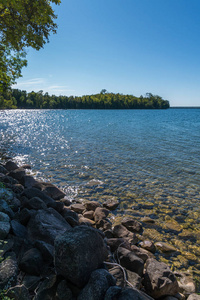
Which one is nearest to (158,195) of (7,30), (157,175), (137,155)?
(157,175)

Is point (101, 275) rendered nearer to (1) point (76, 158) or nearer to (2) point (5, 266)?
(2) point (5, 266)

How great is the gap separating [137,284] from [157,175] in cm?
1035

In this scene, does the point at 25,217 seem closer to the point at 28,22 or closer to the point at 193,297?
the point at 193,297

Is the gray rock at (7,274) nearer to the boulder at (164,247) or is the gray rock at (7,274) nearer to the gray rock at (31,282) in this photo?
the gray rock at (31,282)

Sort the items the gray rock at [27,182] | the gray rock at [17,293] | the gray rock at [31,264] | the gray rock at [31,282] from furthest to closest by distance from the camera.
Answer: the gray rock at [27,182], the gray rock at [31,264], the gray rock at [31,282], the gray rock at [17,293]

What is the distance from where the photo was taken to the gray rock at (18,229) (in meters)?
5.61

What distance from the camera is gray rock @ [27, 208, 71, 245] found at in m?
5.61

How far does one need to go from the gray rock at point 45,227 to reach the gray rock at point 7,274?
1.62 m

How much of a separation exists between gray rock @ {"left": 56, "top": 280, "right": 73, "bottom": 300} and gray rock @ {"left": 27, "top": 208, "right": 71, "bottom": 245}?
5.34ft

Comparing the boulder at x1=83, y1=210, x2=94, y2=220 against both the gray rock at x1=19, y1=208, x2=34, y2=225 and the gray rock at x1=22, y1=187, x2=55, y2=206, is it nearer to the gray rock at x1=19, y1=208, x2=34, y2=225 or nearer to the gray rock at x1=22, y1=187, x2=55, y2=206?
the gray rock at x1=22, y1=187, x2=55, y2=206

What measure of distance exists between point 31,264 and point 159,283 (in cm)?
330

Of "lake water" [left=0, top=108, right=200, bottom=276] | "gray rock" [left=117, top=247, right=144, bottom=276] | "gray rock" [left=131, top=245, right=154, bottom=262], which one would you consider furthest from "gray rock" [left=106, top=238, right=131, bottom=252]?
"lake water" [left=0, top=108, right=200, bottom=276]

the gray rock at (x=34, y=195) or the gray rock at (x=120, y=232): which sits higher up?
the gray rock at (x=34, y=195)

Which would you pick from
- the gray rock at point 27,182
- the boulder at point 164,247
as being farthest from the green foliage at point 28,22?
the boulder at point 164,247
